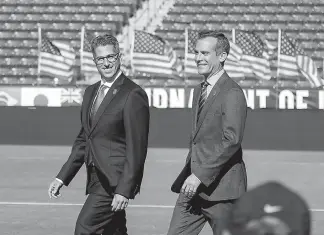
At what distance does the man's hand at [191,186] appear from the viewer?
468 centimetres

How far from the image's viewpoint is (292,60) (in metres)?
22.3

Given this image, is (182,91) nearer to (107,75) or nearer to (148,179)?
(148,179)

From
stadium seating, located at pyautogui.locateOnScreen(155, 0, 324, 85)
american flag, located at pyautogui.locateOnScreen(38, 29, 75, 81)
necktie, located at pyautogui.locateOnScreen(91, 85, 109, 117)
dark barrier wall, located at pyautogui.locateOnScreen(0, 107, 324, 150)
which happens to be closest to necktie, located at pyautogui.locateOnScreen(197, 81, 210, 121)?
necktie, located at pyautogui.locateOnScreen(91, 85, 109, 117)

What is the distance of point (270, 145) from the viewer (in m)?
20.2

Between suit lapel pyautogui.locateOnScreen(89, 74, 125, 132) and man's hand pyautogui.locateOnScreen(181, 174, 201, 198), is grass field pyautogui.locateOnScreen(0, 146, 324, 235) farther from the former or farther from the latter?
man's hand pyautogui.locateOnScreen(181, 174, 201, 198)

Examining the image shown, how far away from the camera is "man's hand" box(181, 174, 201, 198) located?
4.68 m

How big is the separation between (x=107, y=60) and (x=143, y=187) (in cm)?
808

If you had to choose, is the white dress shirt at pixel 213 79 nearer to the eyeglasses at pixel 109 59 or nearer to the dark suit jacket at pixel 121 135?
the dark suit jacket at pixel 121 135

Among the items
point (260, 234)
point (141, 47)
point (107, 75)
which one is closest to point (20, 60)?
point (141, 47)

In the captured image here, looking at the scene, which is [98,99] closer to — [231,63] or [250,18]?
[231,63]

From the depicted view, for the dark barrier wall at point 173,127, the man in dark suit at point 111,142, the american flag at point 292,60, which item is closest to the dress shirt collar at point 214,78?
the man in dark suit at point 111,142

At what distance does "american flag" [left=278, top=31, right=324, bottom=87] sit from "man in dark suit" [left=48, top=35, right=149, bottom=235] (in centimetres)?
1703

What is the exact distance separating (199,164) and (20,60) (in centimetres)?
2123

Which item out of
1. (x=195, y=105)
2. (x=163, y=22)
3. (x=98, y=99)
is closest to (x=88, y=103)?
(x=98, y=99)
